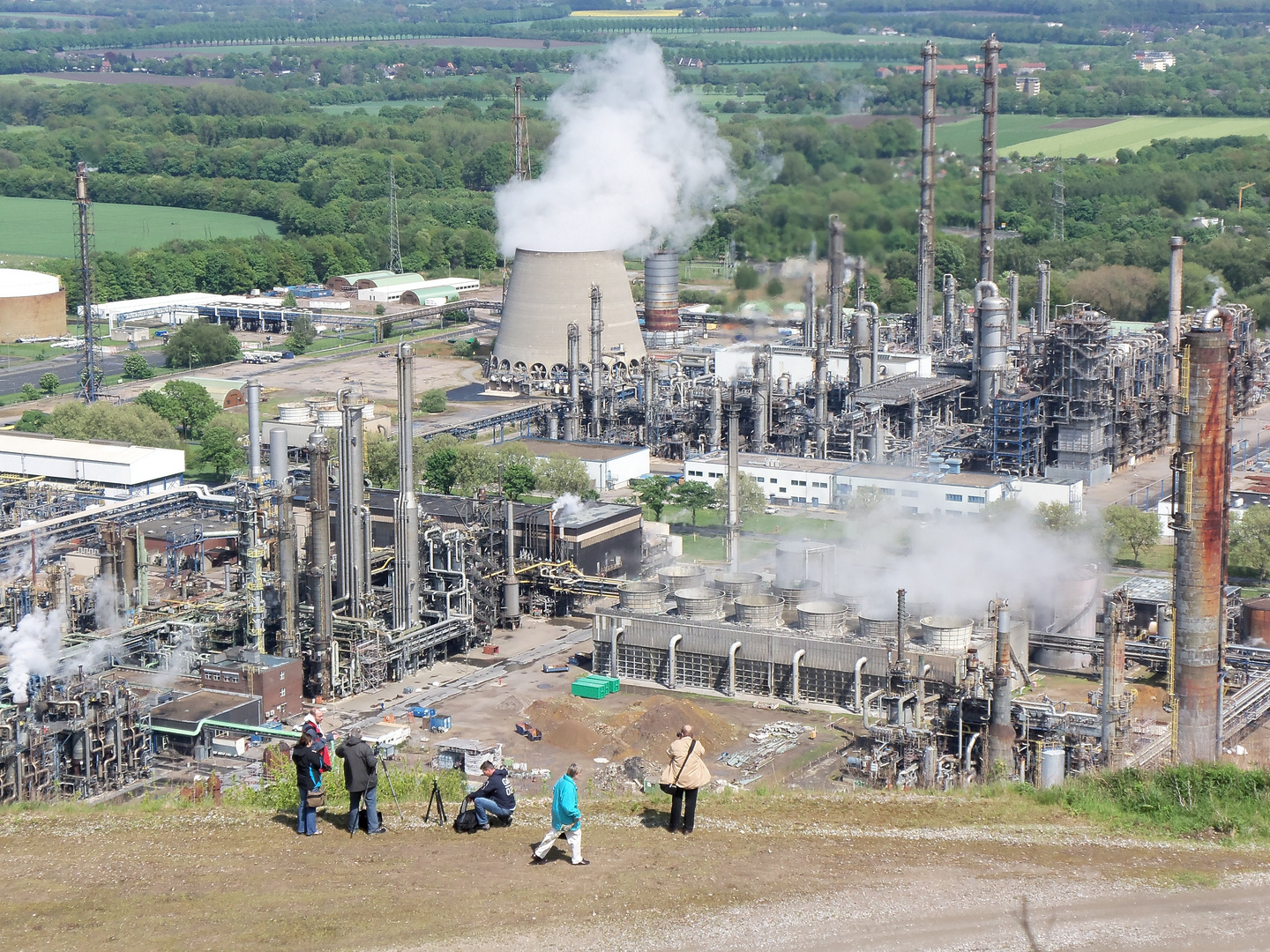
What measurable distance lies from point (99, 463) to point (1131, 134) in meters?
66.9

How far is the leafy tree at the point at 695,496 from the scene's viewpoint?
44.7 metres

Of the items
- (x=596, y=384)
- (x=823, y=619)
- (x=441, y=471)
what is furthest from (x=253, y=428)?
(x=596, y=384)

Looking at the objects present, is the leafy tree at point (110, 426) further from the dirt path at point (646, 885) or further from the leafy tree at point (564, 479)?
the dirt path at point (646, 885)

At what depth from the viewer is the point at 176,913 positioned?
1370 centimetres

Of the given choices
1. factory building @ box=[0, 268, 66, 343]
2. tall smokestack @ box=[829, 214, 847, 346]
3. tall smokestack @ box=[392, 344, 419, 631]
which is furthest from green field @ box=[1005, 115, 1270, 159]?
tall smokestack @ box=[392, 344, 419, 631]

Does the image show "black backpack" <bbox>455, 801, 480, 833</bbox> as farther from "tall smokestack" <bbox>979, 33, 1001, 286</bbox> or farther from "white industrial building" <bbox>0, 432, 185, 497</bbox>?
"tall smokestack" <bbox>979, 33, 1001, 286</bbox>

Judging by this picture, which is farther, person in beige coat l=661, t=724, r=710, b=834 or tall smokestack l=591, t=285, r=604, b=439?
tall smokestack l=591, t=285, r=604, b=439

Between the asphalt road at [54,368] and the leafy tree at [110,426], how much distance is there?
1255cm

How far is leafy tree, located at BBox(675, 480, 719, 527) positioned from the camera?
4469cm

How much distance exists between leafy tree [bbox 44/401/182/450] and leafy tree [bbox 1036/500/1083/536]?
84.6 feet

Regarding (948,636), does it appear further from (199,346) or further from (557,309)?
(199,346)

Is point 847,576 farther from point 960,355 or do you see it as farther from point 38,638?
point 960,355

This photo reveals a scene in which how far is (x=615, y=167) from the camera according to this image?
6375cm

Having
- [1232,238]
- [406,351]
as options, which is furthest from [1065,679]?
[1232,238]
